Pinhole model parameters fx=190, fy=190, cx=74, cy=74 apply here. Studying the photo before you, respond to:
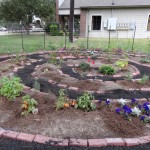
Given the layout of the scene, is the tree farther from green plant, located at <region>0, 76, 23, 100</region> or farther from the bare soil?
the bare soil

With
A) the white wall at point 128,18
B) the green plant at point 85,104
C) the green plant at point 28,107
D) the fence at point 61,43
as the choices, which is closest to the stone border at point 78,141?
the green plant at point 28,107

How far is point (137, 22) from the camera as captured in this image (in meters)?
16.0

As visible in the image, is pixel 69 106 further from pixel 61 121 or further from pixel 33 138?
pixel 33 138

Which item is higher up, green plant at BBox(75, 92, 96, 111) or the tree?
the tree

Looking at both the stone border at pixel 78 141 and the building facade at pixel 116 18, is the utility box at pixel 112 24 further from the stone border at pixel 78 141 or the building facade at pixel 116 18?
the stone border at pixel 78 141

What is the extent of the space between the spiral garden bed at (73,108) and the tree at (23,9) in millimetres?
12499

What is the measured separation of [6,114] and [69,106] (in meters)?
0.95

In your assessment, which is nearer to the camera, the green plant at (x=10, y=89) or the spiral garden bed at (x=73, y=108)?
the spiral garden bed at (x=73, y=108)

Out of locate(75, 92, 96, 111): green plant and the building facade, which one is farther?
the building facade

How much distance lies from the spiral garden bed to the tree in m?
12.5

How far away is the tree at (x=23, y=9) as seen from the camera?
16.2 meters

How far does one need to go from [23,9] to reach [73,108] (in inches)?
597

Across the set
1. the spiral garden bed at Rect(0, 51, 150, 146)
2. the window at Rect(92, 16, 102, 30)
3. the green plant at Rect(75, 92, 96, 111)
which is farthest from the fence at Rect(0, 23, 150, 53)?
the green plant at Rect(75, 92, 96, 111)

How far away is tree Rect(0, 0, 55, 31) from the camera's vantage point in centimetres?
1616
